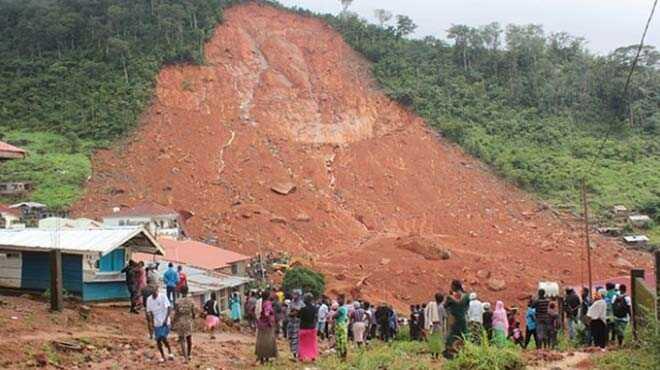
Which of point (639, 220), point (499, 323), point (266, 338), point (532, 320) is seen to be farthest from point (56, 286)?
point (639, 220)

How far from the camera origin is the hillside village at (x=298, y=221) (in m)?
12.1

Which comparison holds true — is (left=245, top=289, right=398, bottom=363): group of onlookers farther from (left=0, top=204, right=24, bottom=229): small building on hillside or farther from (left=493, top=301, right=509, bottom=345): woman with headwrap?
(left=0, top=204, right=24, bottom=229): small building on hillside

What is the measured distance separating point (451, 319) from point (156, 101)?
41.7 m

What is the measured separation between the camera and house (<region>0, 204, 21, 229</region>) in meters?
32.6

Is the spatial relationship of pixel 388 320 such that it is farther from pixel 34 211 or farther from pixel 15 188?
pixel 15 188

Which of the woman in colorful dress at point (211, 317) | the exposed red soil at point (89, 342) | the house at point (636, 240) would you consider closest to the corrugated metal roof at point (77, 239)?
the exposed red soil at point (89, 342)

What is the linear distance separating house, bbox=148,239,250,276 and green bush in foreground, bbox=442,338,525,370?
727 inches

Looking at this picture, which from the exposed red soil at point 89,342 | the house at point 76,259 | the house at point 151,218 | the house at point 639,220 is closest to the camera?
the exposed red soil at point 89,342

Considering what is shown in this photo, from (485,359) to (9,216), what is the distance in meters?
30.3

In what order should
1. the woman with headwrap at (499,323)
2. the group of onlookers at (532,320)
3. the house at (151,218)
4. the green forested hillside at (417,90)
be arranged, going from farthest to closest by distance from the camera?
the green forested hillside at (417,90) < the house at (151,218) < the woman with headwrap at (499,323) < the group of onlookers at (532,320)

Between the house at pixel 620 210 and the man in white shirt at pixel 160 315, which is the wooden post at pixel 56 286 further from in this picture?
the house at pixel 620 210

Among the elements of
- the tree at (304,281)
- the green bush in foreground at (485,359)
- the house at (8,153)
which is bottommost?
the tree at (304,281)

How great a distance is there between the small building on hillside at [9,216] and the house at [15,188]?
348 centimetres

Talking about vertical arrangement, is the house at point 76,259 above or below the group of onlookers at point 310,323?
above
